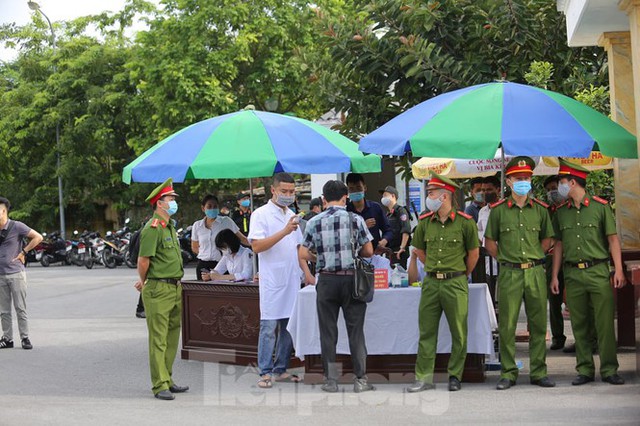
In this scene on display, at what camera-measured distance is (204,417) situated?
26.5ft

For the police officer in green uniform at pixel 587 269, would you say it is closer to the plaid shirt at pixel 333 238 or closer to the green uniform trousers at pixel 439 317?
the green uniform trousers at pixel 439 317

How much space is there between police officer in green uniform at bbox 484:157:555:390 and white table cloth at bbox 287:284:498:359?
0.93 feet

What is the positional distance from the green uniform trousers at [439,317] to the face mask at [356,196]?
10.7 ft

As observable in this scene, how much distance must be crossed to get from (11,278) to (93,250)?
20.7 m

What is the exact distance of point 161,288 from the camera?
29.5 feet

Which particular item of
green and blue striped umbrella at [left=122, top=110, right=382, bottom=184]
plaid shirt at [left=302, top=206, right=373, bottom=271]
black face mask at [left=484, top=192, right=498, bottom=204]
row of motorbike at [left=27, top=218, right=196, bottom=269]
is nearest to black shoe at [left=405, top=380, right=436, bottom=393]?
plaid shirt at [left=302, top=206, right=373, bottom=271]

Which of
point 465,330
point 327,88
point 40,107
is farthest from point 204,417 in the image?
point 40,107

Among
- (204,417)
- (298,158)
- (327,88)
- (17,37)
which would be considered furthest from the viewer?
(17,37)

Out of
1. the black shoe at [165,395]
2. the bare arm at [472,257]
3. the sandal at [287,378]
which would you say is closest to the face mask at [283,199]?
the sandal at [287,378]

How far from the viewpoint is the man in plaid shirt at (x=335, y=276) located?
8.89 meters

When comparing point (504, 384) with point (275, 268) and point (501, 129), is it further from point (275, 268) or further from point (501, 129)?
point (275, 268)

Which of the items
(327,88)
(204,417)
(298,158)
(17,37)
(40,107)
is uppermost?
(17,37)

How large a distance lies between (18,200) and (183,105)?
15678 millimetres

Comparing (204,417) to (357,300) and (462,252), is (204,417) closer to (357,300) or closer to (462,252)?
(357,300)
